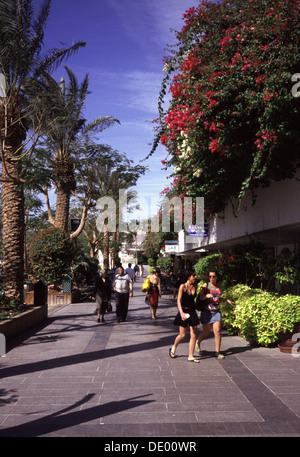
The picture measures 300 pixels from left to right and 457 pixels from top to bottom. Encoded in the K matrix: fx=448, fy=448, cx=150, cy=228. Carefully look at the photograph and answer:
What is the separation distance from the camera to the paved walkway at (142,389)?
15.6 ft

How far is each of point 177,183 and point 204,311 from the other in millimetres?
5689

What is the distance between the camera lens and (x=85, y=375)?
22.9 feet

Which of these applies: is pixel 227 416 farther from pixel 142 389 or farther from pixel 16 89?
pixel 16 89

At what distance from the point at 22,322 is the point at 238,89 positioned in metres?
7.47

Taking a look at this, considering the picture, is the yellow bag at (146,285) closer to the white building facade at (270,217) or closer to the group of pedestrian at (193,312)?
the white building facade at (270,217)

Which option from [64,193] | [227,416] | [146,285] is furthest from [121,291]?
[64,193]

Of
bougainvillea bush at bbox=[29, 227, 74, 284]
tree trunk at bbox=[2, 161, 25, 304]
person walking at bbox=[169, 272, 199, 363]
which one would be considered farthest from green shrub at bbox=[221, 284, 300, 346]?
bougainvillea bush at bbox=[29, 227, 74, 284]

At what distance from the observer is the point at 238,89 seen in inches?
339

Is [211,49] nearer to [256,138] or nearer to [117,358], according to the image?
[256,138]

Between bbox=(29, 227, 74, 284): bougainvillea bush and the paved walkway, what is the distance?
9.26 meters

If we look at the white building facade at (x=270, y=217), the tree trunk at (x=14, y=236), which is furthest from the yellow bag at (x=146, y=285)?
the tree trunk at (x=14, y=236)

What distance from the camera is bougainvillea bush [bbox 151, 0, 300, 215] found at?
8203mm
